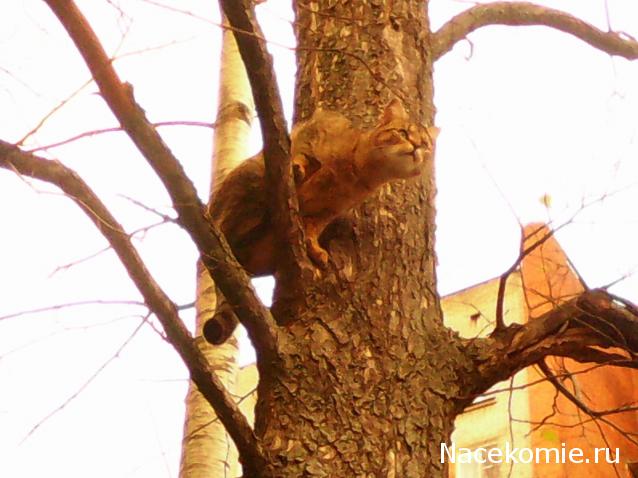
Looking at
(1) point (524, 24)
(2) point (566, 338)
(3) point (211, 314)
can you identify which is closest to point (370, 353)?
(2) point (566, 338)

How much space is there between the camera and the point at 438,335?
247 centimetres

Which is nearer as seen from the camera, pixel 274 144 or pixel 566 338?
pixel 274 144

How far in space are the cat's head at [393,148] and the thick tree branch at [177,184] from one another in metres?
0.73

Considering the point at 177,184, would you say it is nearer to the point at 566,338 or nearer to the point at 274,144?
the point at 274,144

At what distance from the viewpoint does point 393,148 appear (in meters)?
2.76

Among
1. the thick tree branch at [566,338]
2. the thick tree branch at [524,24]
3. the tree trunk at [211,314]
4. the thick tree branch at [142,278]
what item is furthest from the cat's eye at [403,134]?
the thick tree branch at [142,278]

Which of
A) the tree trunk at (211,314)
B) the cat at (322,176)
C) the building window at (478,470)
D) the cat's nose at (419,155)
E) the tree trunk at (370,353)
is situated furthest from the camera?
the building window at (478,470)

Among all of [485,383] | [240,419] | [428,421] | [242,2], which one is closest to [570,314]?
[485,383]

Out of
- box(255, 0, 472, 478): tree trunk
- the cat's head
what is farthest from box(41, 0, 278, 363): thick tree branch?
A: the cat's head

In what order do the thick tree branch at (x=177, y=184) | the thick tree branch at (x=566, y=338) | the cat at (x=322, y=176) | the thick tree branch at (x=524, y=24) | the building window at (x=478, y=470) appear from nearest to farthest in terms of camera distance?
the thick tree branch at (x=177, y=184) → the thick tree branch at (x=566, y=338) → the cat at (x=322, y=176) → the thick tree branch at (x=524, y=24) → the building window at (x=478, y=470)

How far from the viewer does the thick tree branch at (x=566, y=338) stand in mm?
2445

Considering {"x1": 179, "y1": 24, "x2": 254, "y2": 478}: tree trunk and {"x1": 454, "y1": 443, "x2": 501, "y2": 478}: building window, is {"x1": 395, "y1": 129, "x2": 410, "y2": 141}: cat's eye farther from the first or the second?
{"x1": 454, "y1": 443, "x2": 501, "y2": 478}: building window

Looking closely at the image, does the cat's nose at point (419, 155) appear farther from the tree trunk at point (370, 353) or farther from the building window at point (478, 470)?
the building window at point (478, 470)

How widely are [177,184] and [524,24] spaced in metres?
1.79
